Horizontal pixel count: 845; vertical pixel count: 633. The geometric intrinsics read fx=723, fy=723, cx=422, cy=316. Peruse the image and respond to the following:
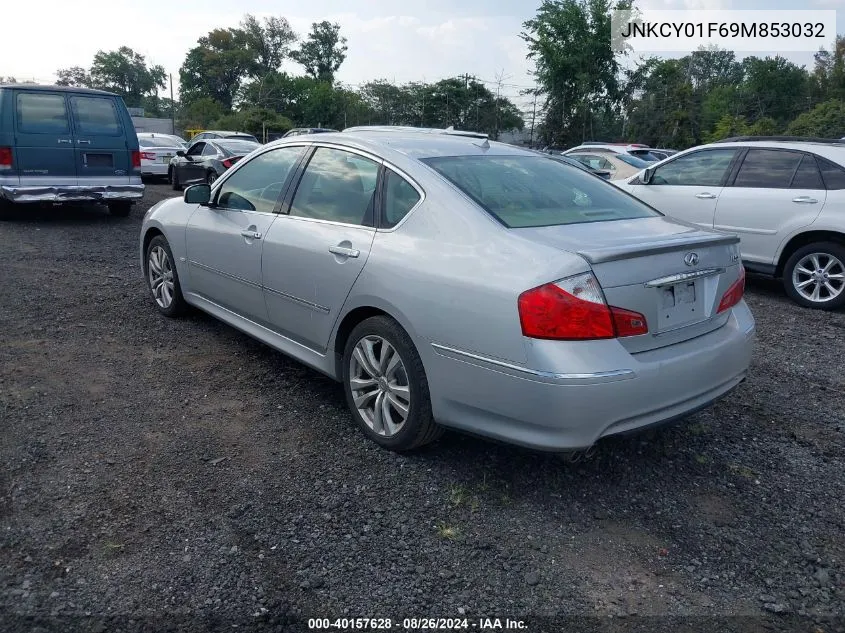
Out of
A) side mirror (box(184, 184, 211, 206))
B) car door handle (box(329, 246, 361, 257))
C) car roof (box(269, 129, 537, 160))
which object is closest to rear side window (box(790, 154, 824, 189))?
car roof (box(269, 129, 537, 160))

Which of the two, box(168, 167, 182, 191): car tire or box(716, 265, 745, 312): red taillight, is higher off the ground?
box(716, 265, 745, 312): red taillight

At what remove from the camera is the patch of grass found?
3.00 meters

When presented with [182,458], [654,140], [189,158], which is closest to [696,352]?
[182,458]

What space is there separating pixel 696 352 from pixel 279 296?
2310 millimetres

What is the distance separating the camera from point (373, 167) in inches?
154

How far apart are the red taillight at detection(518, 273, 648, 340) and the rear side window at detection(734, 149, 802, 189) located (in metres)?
5.38

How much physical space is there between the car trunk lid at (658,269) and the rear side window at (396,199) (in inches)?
26.3

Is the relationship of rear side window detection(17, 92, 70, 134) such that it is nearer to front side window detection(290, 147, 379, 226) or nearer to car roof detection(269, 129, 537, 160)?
car roof detection(269, 129, 537, 160)

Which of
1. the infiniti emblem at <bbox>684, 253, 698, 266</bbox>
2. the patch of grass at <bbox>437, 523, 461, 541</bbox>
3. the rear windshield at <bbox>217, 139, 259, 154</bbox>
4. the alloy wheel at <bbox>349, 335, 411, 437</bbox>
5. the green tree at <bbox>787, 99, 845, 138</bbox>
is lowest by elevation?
the patch of grass at <bbox>437, 523, 461, 541</bbox>

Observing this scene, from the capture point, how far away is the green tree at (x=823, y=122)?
90.8ft

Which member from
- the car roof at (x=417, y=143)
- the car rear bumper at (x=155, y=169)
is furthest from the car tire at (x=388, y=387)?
the car rear bumper at (x=155, y=169)

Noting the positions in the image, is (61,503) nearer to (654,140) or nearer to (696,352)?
(696,352)

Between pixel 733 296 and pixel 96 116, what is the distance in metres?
9.89

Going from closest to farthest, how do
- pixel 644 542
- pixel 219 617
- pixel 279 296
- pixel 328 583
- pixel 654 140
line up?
pixel 219 617
pixel 328 583
pixel 644 542
pixel 279 296
pixel 654 140
